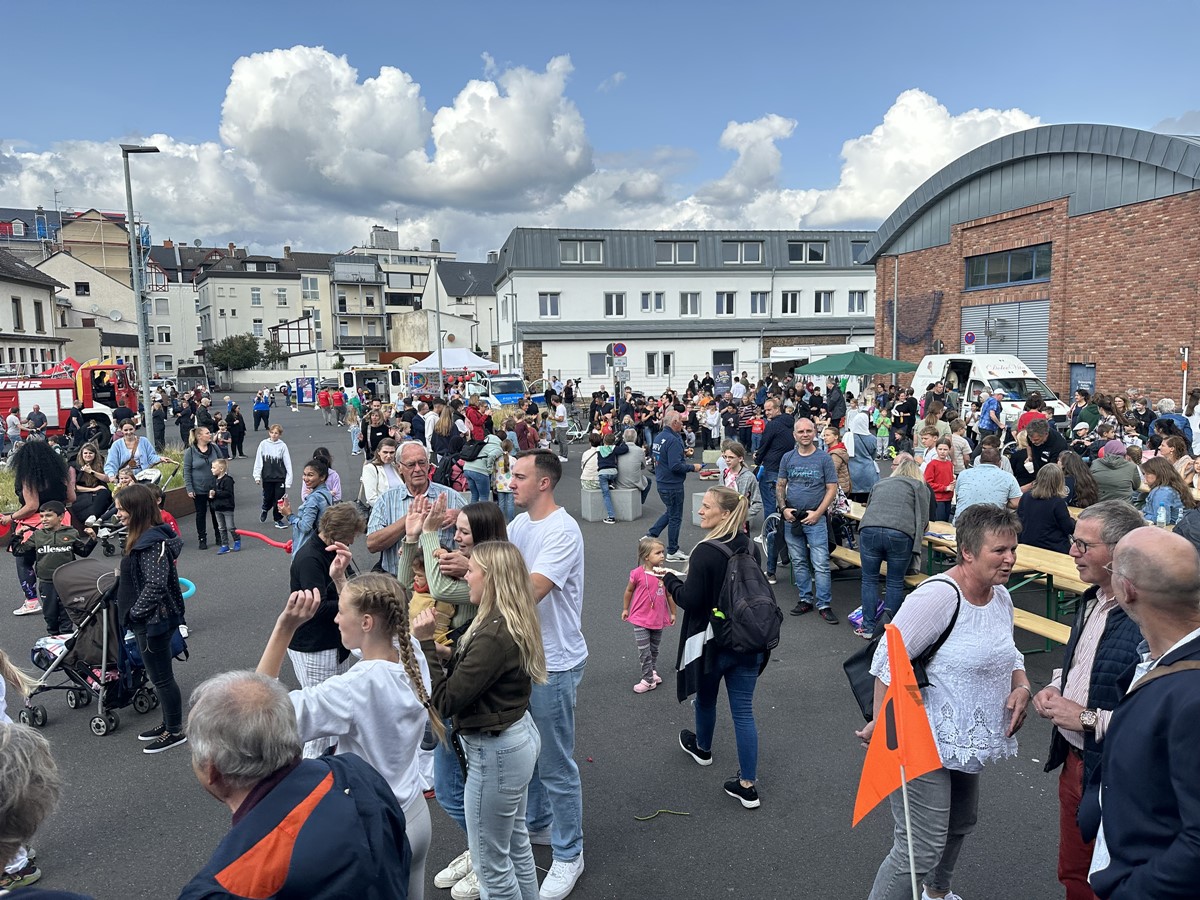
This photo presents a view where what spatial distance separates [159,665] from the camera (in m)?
5.12

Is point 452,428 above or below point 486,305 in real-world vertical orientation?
below

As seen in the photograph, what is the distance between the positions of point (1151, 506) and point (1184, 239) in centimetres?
1743

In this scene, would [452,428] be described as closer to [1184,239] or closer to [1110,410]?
[1110,410]

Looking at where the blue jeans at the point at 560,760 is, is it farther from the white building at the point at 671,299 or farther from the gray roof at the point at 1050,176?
the white building at the point at 671,299

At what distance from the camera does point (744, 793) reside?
4.35 metres

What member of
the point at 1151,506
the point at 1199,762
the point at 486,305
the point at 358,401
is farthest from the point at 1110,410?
the point at 486,305

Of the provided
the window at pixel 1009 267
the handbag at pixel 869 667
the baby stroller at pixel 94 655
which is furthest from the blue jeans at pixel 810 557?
the window at pixel 1009 267

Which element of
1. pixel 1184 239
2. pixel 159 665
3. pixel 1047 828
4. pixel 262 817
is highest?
pixel 1184 239

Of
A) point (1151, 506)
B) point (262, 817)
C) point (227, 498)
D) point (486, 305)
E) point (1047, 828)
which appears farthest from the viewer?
point (486, 305)

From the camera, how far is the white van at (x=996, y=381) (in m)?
Answer: 18.8

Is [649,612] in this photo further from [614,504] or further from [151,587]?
[614,504]

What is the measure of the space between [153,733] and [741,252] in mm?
43151

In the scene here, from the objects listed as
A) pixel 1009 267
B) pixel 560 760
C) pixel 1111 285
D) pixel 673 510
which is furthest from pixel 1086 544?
pixel 1009 267

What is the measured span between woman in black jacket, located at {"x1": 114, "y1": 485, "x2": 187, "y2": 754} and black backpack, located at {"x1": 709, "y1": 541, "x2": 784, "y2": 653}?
3.52 metres
